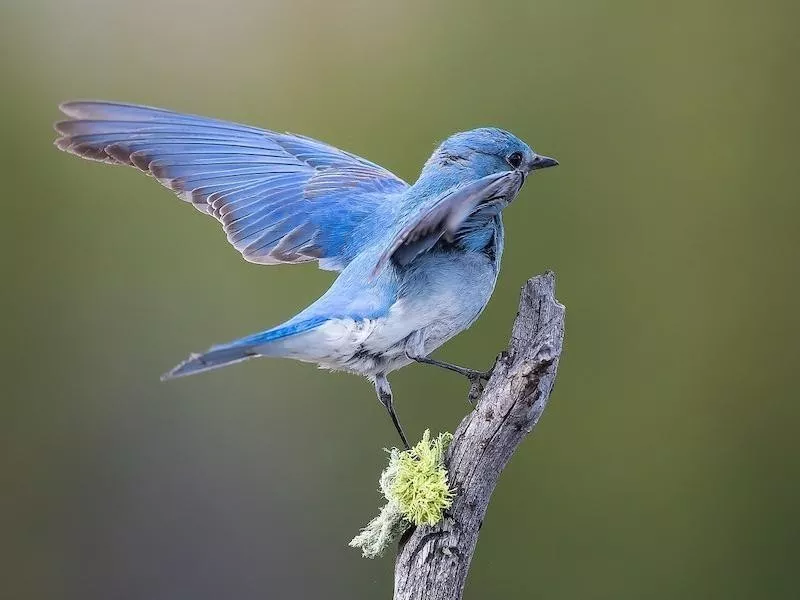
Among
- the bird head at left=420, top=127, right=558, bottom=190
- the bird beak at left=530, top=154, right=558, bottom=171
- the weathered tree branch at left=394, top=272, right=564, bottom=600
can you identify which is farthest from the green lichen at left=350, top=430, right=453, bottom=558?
the bird beak at left=530, top=154, right=558, bottom=171

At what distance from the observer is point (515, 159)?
2.46 metres

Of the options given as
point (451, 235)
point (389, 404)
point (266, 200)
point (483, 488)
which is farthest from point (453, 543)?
point (266, 200)

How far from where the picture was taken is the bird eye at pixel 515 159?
2.45 meters

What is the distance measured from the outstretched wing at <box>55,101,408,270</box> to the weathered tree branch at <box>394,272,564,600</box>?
76 centimetres

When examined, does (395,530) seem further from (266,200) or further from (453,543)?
(266,200)

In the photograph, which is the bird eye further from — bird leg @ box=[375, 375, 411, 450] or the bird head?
bird leg @ box=[375, 375, 411, 450]

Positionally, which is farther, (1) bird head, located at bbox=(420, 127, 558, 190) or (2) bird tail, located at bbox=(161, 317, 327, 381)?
(1) bird head, located at bbox=(420, 127, 558, 190)

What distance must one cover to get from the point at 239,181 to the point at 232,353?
1043 mm

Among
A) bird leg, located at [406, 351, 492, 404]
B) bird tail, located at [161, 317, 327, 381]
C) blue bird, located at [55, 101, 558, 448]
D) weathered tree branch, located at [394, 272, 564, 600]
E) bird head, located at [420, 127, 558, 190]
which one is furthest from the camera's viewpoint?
bird head, located at [420, 127, 558, 190]

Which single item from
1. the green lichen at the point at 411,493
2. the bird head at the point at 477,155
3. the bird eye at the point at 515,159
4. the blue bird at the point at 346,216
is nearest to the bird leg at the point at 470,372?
the blue bird at the point at 346,216

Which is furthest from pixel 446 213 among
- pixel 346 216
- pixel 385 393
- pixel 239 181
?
pixel 239 181

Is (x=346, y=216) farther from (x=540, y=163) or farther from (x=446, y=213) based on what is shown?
(x=446, y=213)

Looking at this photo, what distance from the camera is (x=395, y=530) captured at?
2.07 meters

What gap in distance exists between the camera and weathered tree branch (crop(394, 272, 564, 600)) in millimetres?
1925
